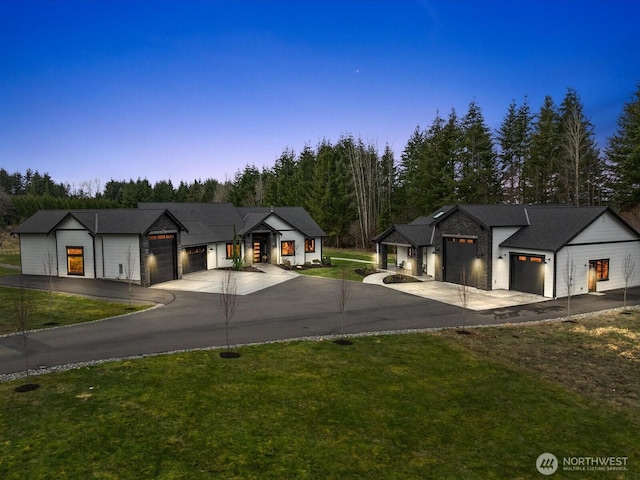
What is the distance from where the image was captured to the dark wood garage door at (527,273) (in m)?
24.3

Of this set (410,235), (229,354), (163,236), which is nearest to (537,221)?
(410,235)

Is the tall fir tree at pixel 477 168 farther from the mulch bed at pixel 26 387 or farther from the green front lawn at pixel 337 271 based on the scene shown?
the mulch bed at pixel 26 387

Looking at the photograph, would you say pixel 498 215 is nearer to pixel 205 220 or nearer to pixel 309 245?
pixel 309 245

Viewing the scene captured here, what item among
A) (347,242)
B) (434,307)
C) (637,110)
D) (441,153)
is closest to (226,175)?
(347,242)

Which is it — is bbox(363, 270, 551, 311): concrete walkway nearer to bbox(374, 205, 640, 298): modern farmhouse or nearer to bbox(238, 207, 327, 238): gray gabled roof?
bbox(374, 205, 640, 298): modern farmhouse

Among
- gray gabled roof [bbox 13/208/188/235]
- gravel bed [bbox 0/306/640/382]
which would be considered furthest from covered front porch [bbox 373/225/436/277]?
gray gabled roof [bbox 13/208/188/235]

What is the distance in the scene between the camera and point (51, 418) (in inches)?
348

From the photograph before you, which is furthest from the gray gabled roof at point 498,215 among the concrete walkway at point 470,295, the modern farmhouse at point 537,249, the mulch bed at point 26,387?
the mulch bed at point 26,387

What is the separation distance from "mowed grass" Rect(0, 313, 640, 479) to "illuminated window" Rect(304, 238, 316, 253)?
27101 millimetres

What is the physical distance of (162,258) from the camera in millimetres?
29547

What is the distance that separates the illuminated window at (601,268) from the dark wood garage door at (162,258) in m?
27.8

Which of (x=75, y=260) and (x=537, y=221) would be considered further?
(x=75, y=260)

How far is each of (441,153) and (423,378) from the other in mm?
45230

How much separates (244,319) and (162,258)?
1361 cm
